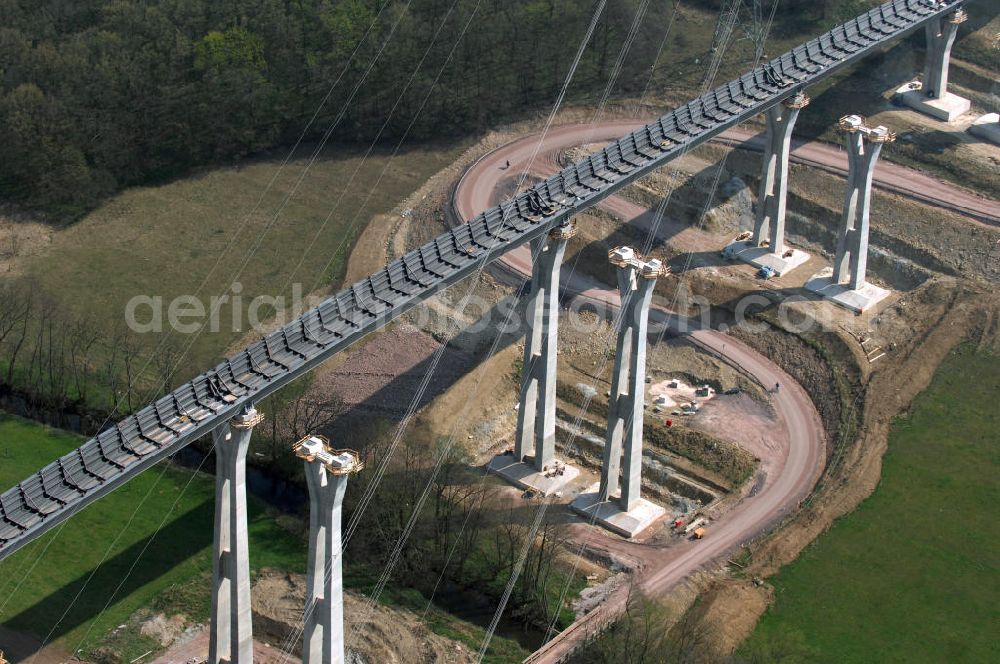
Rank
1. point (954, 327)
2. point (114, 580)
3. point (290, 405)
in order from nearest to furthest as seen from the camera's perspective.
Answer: point (114, 580) → point (290, 405) → point (954, 327)

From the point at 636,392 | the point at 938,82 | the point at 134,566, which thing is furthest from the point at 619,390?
the point at 938,82

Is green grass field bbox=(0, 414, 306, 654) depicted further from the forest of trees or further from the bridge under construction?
the forest of trees

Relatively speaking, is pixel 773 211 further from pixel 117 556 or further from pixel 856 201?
pixel 117 556

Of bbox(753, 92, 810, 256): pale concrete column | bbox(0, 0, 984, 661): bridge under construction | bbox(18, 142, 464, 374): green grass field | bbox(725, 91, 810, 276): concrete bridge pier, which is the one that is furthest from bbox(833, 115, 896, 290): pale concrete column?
bbox(18, 142, 464, 374): green grass field

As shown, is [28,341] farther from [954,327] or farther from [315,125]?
[954,327]

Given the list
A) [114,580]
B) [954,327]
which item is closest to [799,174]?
[954,327]
